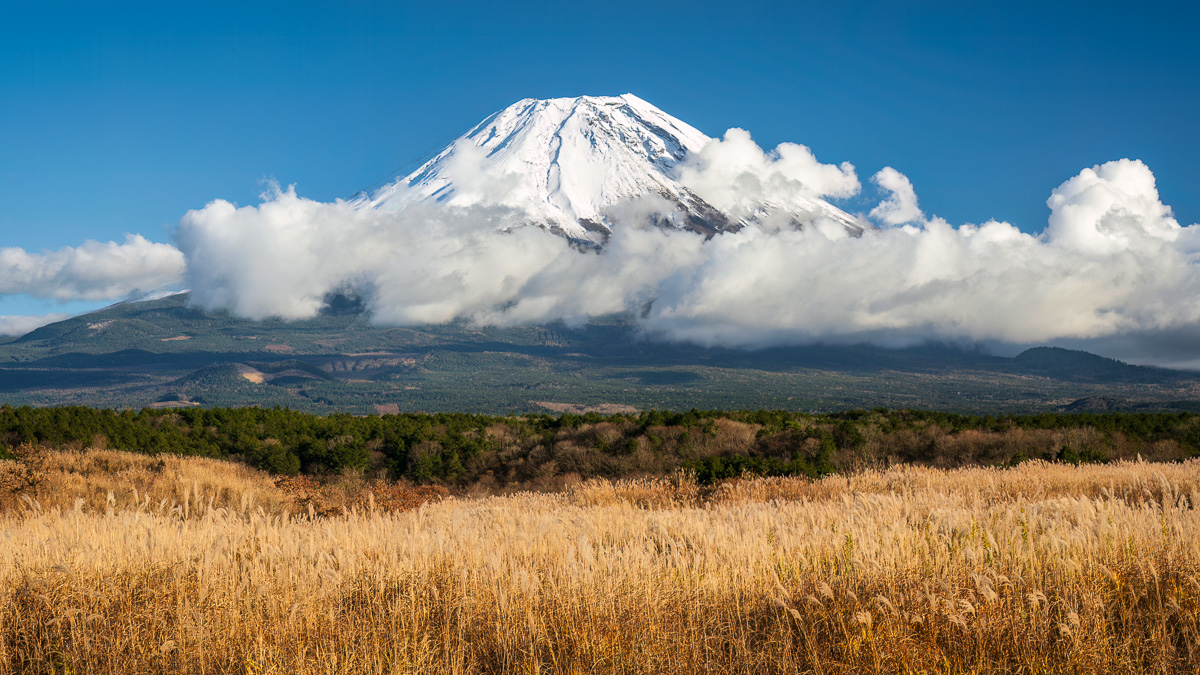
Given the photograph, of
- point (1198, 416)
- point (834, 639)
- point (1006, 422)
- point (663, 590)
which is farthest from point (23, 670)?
point (1198, 416)

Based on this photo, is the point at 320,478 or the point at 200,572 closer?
the point at 200,572

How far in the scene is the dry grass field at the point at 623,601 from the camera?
13.8 feet

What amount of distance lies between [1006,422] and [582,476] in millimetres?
20507

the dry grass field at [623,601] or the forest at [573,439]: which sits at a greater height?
the dry grass field at [623,601]

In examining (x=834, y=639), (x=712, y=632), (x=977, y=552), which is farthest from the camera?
(x=977, y=552)

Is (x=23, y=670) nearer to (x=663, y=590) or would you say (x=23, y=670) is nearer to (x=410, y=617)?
(x=410, y=617)

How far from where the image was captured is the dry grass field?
4.21 meters

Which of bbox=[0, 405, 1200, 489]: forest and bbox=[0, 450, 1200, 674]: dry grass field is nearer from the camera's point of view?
bbox=[0, 450, 1200, 674]: dry grass field

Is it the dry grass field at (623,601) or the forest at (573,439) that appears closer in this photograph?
the dry grass field at (623,601)

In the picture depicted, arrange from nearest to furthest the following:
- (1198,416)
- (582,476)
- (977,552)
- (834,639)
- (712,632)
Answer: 1. (834,639)
2. (712,632)
3. (977,552)
4. (1198,416)
5. (582,476)

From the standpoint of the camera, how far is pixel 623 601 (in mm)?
4891

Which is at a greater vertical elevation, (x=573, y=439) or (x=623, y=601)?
(x=623, y=601)

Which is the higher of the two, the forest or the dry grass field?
the dry grass field

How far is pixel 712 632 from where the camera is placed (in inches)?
187
